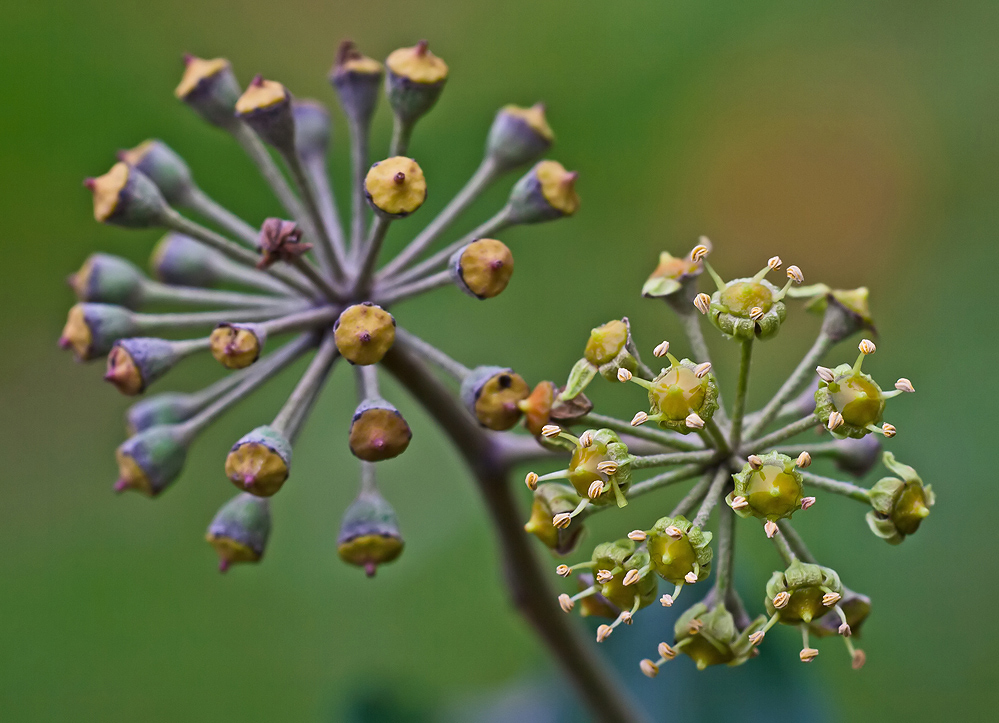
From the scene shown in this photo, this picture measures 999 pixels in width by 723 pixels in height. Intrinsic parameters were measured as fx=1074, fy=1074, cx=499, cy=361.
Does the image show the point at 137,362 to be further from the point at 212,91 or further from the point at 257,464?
the point at 212,91

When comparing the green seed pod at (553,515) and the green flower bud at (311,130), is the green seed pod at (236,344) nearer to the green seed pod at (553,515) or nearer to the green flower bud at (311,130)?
the green seed pod at (553,515)

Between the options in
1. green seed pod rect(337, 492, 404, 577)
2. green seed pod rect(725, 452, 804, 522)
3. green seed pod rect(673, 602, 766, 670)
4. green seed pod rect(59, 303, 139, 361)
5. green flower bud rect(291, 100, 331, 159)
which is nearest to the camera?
green seed pod rect(725, 452, 804, 522)

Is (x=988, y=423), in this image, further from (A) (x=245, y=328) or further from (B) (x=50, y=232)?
(B) (x=50, y=232)

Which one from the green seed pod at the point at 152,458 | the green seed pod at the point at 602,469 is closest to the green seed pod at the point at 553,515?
the green seed pod at the point at 602,469

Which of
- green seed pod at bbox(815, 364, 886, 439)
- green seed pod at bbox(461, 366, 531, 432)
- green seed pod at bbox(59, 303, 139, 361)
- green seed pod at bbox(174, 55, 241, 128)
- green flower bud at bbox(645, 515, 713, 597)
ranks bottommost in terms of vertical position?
green flower bud at bbox(645, 515, 713, 597)

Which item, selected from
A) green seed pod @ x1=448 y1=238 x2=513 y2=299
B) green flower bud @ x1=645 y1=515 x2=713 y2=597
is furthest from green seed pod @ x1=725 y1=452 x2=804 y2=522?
green seed pod @ x1=448 y1=238 x2=513 y2=299

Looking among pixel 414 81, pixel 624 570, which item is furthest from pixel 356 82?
pixel 624 570

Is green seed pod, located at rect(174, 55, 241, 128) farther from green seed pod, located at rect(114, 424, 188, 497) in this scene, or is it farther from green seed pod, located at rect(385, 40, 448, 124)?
green seed pod, located at rect(114, 424, 188, 497)
